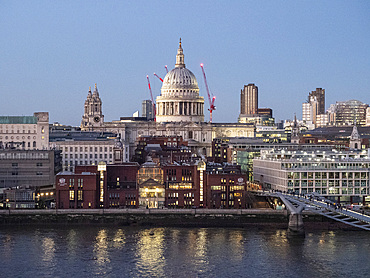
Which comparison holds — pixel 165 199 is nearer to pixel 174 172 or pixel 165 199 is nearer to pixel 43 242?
pixel 174 172

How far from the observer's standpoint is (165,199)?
91.7 metres

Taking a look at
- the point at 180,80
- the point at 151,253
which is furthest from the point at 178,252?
the point at 180,80

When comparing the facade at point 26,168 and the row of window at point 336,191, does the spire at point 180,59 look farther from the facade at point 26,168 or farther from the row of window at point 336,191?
the row of window at point 336,191

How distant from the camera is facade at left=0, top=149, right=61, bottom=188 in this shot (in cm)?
10144

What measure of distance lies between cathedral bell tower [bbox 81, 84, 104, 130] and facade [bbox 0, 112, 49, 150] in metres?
32.7

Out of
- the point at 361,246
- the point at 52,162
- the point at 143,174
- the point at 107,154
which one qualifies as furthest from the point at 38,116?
the point at 361,246

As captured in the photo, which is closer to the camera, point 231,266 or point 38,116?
point 231,266

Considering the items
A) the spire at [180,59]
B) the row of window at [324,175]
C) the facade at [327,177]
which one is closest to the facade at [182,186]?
the facade at [327,177]

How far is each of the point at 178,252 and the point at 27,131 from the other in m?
66.6

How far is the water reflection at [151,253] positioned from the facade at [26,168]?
22582mm

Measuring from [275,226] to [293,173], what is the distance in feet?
44.6

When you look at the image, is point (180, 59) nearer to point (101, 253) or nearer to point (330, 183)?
point (330, 183)

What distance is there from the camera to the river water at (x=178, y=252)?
65500 mm

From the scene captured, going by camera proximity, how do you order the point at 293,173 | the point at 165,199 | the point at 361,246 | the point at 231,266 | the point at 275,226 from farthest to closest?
the point at 293,173 < the point at 165,199 < the point at 275,226 < the point at 361,246 < the point at 231,266
